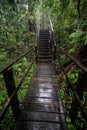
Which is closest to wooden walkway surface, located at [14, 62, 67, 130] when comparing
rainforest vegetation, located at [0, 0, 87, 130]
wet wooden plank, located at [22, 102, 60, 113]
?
wet wooden plank, located at [22, 102, 60, 113]

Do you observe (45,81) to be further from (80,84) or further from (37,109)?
(80,84)

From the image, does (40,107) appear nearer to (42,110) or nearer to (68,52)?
(42,110)

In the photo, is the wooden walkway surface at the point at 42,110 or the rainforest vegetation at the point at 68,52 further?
the rainforest vegetation at the point at 68,52

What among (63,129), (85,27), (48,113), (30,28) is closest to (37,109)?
(48,113)

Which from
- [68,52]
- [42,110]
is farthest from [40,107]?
[68,52]

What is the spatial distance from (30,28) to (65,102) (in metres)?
10.0

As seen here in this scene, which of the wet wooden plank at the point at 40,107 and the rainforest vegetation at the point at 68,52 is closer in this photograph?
the rainforest vegetation at the point at 68,52

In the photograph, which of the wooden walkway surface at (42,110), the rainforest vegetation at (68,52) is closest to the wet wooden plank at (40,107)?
the wooden walkway surface at (42,110)

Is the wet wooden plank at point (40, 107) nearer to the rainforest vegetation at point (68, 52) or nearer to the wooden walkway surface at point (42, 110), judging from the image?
the wooden walkway surface at point (42, 110)

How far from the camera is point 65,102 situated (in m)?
4.07

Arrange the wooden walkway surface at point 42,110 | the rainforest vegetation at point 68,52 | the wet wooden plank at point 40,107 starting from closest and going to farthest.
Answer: the wooden walkway surface at point 42,110
the rainforest vegetation at point 68,52
the wet wooden plank at point 40,107

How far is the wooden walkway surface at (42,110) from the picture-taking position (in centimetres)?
257

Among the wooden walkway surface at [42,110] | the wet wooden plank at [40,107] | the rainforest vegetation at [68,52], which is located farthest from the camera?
the wet wooden plank at [40,107]

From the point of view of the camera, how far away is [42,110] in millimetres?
3014
